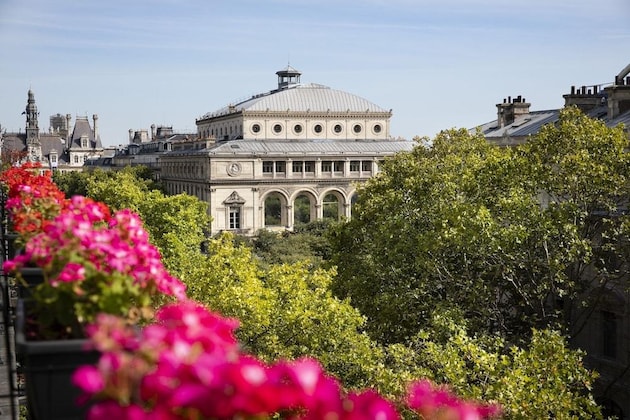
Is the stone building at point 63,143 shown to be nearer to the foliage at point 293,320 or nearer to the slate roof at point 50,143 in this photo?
the slate roof at point 50,143

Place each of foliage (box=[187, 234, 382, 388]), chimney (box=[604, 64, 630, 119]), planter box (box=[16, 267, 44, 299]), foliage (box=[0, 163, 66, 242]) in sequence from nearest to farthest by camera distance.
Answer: planter box (box=[16, 267, 44, 299])
foliage (box=[0, 163, 66, 242])
foliage (box=[187, 234, 382, 388])
chimney (box=[604, 64, 630, 119])

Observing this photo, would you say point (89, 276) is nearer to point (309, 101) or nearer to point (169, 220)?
point (169, 220)

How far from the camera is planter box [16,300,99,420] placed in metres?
4.84

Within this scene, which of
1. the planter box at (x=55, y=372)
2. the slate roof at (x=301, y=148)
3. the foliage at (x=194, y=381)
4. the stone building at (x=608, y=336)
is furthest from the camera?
the slate roof at (x=301, y=148)

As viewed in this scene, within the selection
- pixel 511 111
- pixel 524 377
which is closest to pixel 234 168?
pixel 511 111

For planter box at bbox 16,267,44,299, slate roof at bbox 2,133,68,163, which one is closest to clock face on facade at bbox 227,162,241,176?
slate roof at bbox 2,133,68,163

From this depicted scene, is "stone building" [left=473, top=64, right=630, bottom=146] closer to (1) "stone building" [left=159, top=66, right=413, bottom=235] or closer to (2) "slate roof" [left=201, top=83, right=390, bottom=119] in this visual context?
(1) "stone building" [left=159, top=66, right=413, bottom=235]

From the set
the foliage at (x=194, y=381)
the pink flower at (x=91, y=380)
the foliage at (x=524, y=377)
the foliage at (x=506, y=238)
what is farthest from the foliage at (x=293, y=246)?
the pink flower at (x=91, y=380)

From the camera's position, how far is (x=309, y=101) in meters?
106

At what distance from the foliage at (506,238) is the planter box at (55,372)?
19070 mm

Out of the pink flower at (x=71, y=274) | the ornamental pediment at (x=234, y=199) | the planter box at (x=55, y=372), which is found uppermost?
the pink flower at (x=71, y=274)

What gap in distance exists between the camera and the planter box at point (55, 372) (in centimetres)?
484

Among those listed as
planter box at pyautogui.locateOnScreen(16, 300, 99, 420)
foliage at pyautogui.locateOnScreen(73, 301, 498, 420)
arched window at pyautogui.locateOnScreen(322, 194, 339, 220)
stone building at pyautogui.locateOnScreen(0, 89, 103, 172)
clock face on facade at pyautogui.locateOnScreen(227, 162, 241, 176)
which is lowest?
arched window at pyautogui.locateOnScreen(322, 194, 339, 220)

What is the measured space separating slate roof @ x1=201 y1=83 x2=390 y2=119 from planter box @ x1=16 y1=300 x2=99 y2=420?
97.2 m
